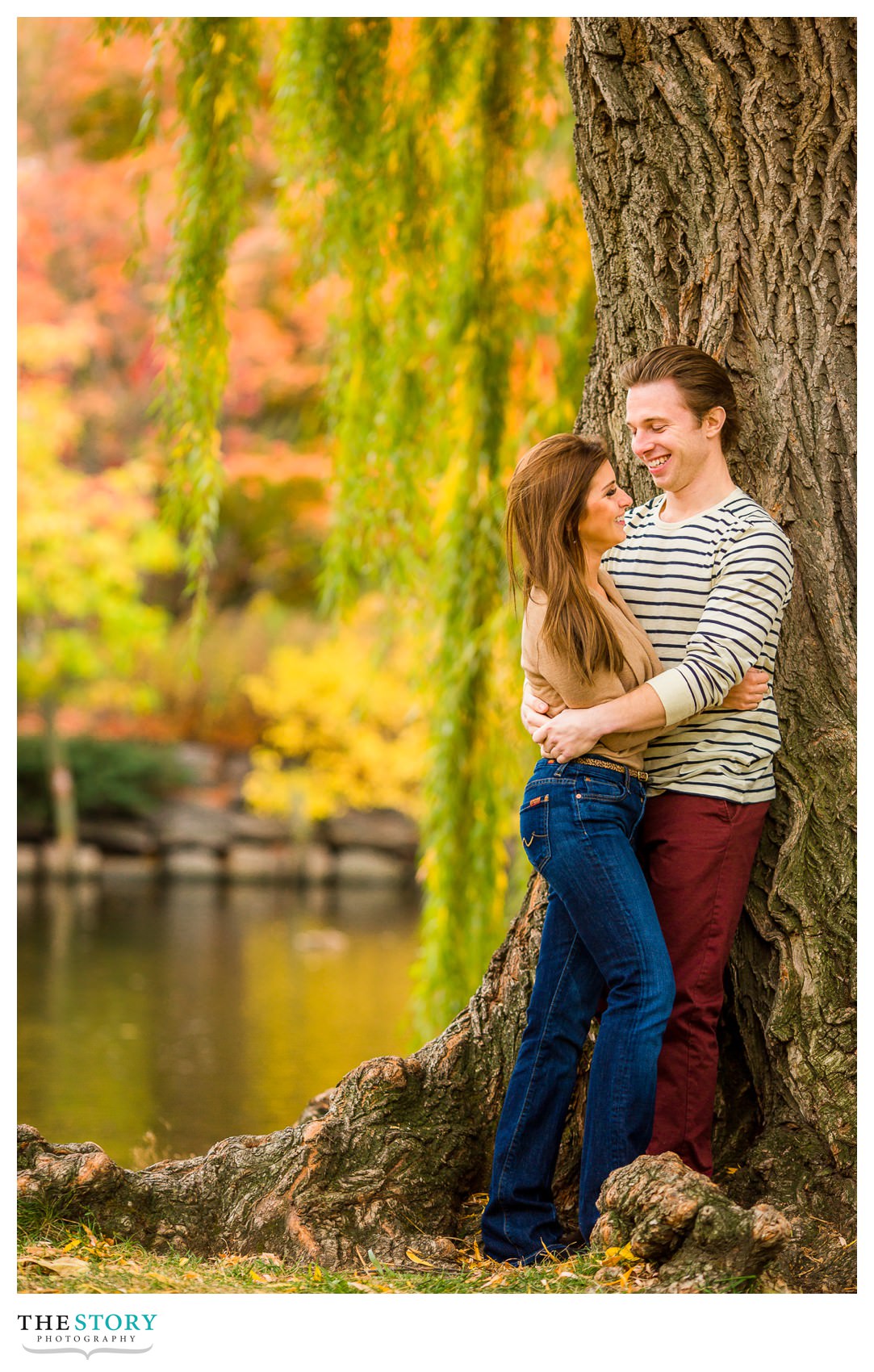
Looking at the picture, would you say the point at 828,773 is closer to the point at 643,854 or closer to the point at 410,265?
the point at 643,854

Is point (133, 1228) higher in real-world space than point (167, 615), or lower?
lower

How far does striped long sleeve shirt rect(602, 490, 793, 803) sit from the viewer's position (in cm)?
220

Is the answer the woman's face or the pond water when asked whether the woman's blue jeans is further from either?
the pond water

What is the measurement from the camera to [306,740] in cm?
1112

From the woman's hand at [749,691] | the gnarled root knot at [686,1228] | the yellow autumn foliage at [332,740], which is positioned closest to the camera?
the gnarled root knot at [686,1228]

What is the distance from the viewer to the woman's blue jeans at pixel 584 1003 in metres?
2.15

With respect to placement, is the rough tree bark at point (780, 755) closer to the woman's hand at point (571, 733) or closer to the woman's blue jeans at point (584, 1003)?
the woman's blue jeans at point (584, 1003)

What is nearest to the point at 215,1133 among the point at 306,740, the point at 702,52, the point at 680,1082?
the point at 680,1082

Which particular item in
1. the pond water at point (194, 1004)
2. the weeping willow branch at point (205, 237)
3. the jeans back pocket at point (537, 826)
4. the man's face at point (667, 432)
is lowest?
the pond water at point (194, 1004)

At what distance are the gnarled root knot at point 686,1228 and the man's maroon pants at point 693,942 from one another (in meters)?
0.18

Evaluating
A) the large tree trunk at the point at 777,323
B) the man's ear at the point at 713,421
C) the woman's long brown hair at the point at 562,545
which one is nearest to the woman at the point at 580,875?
the woman's long brown hair at the point at 562,545

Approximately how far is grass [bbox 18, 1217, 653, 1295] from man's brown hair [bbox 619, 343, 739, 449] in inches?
57.3

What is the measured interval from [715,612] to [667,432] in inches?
13.8
